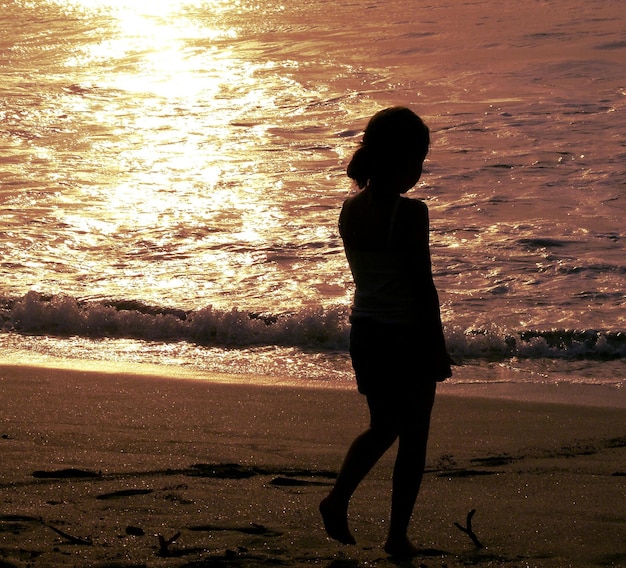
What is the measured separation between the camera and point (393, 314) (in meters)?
3.21

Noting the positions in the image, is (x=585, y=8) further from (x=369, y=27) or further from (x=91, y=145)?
(x=91, y=145)

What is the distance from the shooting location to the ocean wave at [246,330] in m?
7.14

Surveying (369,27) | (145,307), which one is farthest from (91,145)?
(369,27)

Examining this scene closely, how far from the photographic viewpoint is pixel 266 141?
1506cm

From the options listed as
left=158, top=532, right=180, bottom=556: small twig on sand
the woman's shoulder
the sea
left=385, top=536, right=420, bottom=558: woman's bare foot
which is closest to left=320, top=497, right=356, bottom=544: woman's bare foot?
left=385, top=536, right=420, bottom=558: woman's bare foot

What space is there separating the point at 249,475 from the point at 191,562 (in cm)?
94

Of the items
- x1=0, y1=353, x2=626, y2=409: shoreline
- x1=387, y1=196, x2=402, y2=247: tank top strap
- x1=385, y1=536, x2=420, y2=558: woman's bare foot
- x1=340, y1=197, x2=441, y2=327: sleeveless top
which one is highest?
x1=387, y1=196, x2=402, y2=247: tank top strap

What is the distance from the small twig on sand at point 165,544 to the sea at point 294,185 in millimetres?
1756

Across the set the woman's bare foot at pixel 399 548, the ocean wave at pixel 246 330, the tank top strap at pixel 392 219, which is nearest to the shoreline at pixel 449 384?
the ocean wave at pixel 246 330

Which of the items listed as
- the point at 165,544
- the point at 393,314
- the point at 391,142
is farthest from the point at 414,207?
the point at 165,544

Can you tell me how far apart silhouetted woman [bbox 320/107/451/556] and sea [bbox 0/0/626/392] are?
43.9 inches

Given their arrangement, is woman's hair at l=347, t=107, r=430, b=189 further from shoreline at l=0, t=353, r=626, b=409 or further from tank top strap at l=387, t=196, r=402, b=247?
shoreline at l=0, t=353, r=626, b=409

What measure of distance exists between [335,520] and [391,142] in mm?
1192

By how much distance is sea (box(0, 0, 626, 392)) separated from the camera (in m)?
7.44
